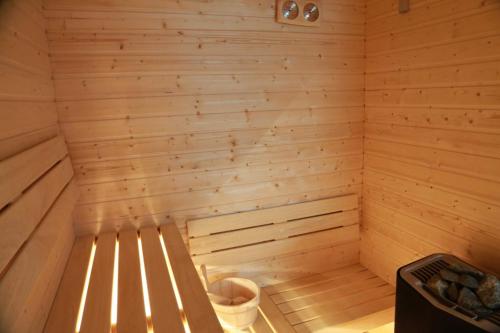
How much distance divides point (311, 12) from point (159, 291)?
6.61 feet

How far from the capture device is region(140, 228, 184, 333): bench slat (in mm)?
1225

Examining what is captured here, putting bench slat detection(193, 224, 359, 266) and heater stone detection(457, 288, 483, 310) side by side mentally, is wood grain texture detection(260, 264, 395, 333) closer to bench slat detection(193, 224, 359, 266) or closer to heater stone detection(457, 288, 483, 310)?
bench slat detection(193, 224, 359, 266)

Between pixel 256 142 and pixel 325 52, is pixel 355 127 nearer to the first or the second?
pixel 325 52

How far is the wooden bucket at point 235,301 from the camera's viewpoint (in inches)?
78.4

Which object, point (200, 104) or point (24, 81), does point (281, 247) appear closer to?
point (200, 104)

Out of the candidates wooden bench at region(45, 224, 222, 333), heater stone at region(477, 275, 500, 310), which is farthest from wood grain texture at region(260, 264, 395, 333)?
wooden bench at region(45, 224, 222, 333)

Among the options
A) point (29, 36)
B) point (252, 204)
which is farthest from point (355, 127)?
point (29, 36)

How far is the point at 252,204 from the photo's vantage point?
2.46m

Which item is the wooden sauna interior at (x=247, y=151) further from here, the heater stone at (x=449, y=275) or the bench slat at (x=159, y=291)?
the heater stone at (x=449, y=275)

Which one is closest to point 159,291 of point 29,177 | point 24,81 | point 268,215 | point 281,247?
point 29,177

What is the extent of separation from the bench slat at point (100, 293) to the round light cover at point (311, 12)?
A: 75.8 inches

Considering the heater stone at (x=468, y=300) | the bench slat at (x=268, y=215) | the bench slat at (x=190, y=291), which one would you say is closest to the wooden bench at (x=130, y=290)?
the bench slat at (x=190, y=291)

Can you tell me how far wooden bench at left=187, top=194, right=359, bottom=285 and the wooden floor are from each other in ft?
0.39

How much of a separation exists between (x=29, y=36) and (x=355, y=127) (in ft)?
7.07
